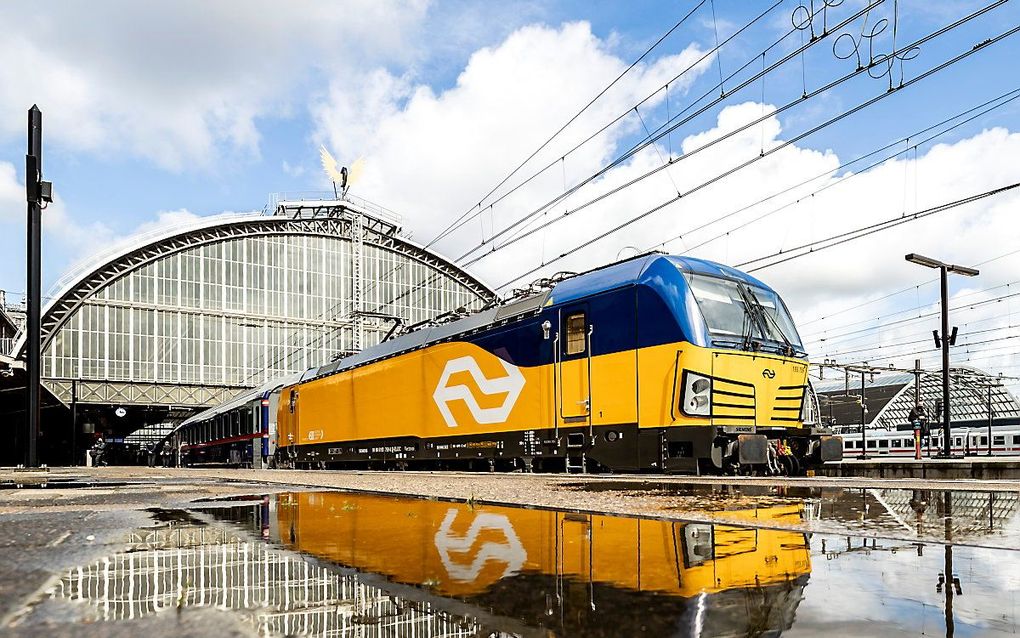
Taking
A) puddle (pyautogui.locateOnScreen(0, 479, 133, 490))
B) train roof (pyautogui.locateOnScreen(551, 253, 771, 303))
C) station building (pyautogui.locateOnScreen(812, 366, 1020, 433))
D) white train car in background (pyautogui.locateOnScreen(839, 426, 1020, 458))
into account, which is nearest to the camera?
puddle (pyautogui.locateOnScreen(0, 479, 133, 490))

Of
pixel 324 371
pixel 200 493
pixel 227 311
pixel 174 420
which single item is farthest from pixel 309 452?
pixel 174 420

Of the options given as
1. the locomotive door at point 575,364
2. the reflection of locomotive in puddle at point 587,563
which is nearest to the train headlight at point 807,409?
the locomotive door at point 575,364

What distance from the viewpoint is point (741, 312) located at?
1450 centimetres

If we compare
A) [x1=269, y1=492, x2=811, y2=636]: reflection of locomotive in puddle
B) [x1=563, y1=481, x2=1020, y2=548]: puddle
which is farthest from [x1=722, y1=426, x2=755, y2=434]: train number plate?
[x1=269, y1=492, x2=811, y2=636]: reflection of locomotive in puddle

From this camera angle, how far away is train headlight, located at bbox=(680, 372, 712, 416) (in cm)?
1311

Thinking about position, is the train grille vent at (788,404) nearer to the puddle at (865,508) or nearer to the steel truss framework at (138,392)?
the puddle at (865,508)

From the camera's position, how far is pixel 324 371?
28125 millimetres

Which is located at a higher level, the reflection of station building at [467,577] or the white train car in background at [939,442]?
the reflection of station building at [467,577]

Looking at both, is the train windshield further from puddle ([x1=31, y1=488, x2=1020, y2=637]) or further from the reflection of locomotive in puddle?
puddle ([x1=31, y1=488, x2=1020, y2=637])

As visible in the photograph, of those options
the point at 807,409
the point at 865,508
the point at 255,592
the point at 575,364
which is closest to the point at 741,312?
the point at 807,409

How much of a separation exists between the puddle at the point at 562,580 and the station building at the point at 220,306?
47.1 m

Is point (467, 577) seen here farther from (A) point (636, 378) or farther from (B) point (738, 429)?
(B) point (738, 429)

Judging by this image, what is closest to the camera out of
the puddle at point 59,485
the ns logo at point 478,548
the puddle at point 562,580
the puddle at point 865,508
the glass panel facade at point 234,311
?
the puddle at point 562,580

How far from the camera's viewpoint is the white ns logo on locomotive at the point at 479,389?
54.8ft
